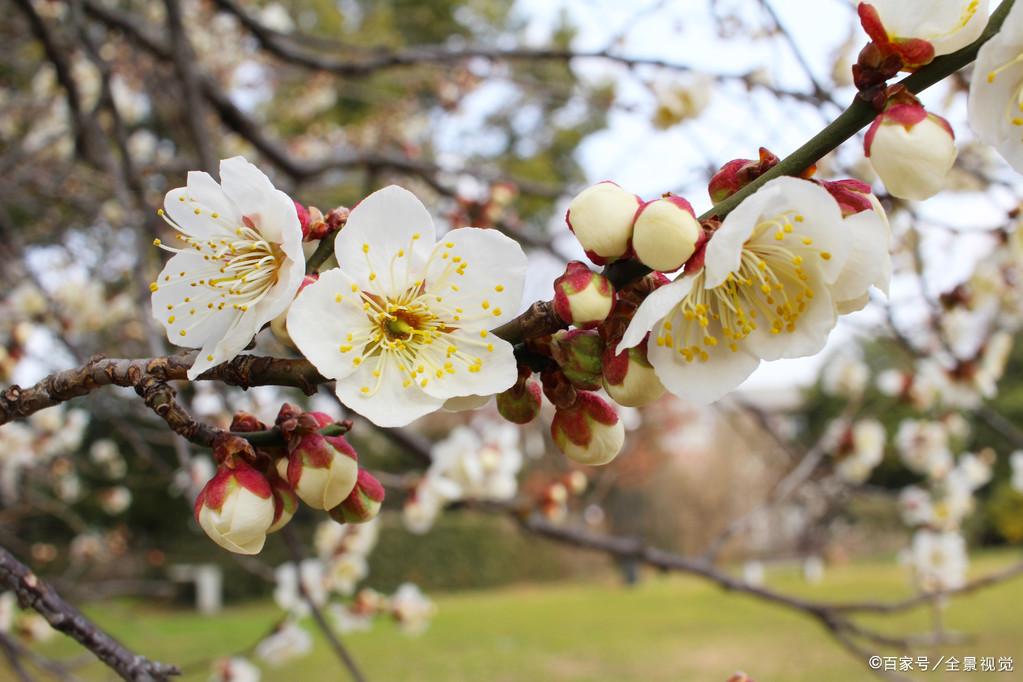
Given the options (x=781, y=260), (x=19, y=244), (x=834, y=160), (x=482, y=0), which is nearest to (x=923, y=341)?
(x=834, y=160)

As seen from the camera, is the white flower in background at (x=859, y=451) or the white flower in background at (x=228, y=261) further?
the white flower in background at (x=859, y=451)

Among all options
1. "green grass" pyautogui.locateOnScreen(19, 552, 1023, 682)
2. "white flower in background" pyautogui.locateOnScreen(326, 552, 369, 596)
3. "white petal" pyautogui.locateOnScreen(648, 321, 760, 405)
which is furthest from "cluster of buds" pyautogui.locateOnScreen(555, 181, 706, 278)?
"green grass" pyautogui.locateOnScreen(19, 552, 1023, 682)

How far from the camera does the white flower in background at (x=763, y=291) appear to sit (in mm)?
661

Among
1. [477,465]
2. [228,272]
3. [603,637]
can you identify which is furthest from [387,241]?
[603,637]

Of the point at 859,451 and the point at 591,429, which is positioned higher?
the point at 859,451

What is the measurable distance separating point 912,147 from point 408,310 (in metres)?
0.46

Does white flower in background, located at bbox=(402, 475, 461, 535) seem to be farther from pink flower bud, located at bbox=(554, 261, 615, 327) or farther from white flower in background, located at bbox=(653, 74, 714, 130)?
pink flower bud, located at bbox=(554, 261, 615, 327)

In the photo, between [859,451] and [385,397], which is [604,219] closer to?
[385,397]

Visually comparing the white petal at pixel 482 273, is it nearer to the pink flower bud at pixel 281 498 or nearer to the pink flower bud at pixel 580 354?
the pink flower bud at pixel 580 354

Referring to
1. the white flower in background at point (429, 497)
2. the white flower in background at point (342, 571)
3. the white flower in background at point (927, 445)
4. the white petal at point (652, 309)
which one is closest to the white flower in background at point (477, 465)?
the white flower in background at point (429, 497)

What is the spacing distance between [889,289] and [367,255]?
46cm

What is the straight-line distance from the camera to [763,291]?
0.79 metres

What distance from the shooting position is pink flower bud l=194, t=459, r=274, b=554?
0.76m

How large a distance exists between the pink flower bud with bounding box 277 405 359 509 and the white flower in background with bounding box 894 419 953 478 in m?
4.38
